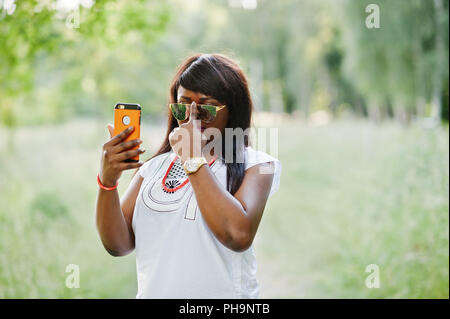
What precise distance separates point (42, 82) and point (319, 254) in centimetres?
843

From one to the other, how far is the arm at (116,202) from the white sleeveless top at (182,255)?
0.23 feet

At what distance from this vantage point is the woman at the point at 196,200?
150 centimetres

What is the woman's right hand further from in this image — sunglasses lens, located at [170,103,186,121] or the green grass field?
the green grass field

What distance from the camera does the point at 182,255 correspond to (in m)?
1.55

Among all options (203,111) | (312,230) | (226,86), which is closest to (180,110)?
(203,111)

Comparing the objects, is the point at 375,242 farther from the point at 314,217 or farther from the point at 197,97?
the point at 197,97

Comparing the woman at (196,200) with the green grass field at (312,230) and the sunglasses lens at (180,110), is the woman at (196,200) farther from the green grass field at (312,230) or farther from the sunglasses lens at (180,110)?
the green grass field at (312,230)

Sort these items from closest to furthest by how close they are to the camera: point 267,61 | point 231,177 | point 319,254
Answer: point 231,177
point 319,254
point 267,61

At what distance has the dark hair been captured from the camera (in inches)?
67.1

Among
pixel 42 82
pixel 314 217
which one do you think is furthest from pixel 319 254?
pixel 42 82

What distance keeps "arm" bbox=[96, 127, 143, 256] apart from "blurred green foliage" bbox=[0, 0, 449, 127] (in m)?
0.72

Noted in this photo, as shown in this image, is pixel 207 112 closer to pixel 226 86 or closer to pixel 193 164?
pixel 226 86

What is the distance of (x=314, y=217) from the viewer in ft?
23.0

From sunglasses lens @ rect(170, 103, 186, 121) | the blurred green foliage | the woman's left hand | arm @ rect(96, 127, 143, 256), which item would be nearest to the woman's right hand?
arm @ rect(96, 127, 143, 256)
